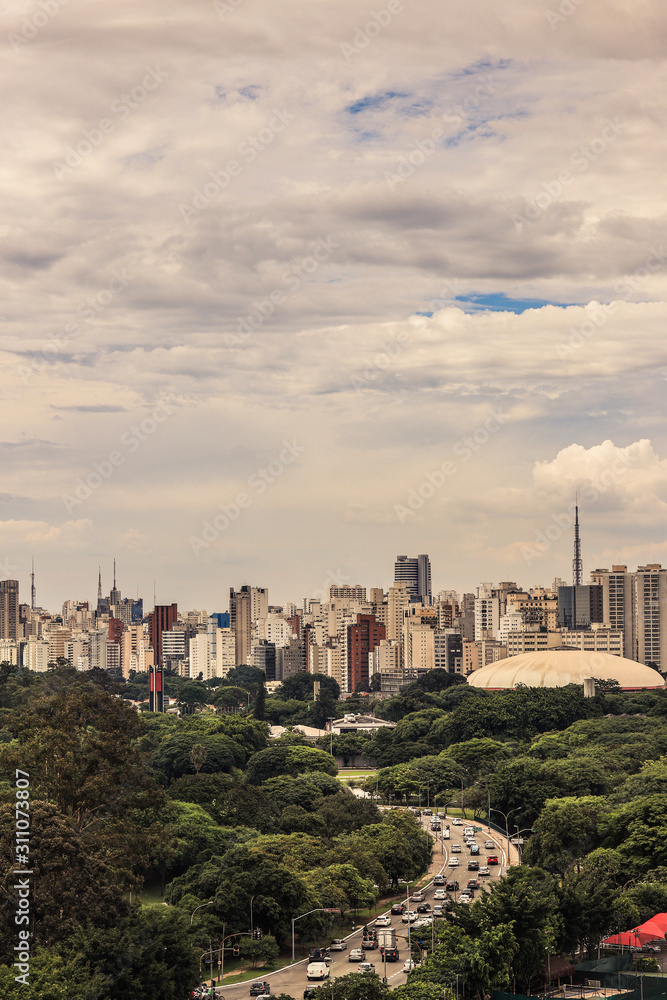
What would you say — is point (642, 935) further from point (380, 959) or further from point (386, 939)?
point (380, 959)

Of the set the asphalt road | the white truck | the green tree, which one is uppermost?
the green tree

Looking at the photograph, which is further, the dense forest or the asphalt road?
the asphalt road

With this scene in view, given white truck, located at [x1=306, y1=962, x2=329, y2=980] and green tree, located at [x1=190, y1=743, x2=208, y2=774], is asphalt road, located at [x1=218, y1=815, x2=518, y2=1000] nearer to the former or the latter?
white truck, located at [x1=306, y1=962, x2=329, y2=980]

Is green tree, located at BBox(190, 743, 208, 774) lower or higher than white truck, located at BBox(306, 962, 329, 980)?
higher

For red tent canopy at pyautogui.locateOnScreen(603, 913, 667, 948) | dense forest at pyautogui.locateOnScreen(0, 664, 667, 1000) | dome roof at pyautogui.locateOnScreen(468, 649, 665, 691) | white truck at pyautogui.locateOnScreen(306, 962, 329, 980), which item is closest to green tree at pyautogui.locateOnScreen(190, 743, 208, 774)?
dense forest at pyautogui.locateOnScreen(0, 664, 667, 1000)

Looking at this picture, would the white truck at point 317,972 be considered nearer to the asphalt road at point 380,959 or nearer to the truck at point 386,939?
the asphalt road at point 380,959

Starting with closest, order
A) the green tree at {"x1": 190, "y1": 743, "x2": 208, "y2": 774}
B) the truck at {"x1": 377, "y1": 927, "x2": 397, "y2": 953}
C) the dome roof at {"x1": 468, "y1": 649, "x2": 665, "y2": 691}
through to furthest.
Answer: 1. the truck at {"x1": 377, "y1": 927, "x2": 397, "y2": 953}
2. the green tree at {"x1": 190, "y1": 743, "x2": 208, "y2": 774}
3. the dome roof at {"x1": 468, "y1": 649, "x2": 665, "y2": 691}

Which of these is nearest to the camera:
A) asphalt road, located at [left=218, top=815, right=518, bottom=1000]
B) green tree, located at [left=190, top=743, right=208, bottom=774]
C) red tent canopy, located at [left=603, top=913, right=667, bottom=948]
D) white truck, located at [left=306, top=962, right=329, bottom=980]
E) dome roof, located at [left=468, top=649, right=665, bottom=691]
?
red tent canopy, located at [left=603, top=913, right=667, bottom=948]

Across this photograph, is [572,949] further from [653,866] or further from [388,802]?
[388,802]

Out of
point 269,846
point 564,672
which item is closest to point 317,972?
point 269,846

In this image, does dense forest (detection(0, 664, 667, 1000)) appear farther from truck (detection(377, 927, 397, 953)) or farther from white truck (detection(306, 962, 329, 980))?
white truck (detection(306, 962, 329, 980))
